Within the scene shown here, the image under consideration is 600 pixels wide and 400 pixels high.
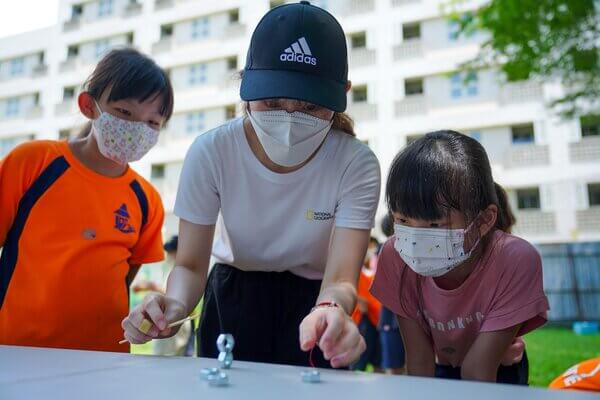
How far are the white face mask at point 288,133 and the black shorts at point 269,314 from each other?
0.36m

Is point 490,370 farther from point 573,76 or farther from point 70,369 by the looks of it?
point 573,76

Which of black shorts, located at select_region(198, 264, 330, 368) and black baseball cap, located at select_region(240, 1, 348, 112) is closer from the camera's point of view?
black baseball cap, located at select_region(240, 1, 348, 112)

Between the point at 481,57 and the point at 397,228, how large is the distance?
6.08 meters

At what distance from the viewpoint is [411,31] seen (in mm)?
14375

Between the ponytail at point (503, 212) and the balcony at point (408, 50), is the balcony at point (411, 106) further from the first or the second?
the ponytail at point (503, 212)

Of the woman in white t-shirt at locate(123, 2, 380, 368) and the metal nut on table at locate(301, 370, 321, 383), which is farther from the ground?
the woman in white t-shirt at locate(123, 2, 380, 368)

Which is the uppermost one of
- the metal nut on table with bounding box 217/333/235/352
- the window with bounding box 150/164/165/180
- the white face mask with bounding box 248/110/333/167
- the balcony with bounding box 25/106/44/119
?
the balcony with bounding box 25/106/44/119

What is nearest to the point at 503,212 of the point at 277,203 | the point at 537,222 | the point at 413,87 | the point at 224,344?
the point at 277,203

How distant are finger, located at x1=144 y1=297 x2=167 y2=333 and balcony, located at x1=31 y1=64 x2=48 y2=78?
19.7 meters

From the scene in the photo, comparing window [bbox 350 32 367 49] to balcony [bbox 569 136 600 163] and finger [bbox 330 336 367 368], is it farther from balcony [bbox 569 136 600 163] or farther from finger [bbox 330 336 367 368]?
finger [bbox 330 336 367 368]

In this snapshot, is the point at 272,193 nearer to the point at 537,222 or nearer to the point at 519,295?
the point at 519,295

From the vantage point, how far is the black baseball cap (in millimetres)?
1188

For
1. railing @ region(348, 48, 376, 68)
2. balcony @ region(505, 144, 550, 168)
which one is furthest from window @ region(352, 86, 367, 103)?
balcony @ region(505, 144, 550, 168)

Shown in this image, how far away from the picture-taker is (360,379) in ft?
2.50
